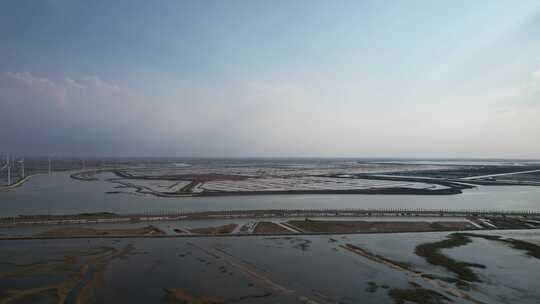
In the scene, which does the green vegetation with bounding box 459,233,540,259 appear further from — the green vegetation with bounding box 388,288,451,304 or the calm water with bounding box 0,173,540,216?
the calm water with bounding box 0,173,540,216

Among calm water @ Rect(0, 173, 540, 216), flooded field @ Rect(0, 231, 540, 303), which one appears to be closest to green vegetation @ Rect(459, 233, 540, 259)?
flooded field @ Rect(0, 231, 540, 303)

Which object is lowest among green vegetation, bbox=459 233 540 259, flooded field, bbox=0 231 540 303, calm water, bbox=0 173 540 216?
flooded field, bbox=0 231 540 303

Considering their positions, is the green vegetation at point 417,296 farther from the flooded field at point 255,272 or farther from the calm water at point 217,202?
the calm water at point 217,202

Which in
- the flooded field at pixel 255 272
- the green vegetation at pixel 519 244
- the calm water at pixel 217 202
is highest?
the calm water at pixel 217 202

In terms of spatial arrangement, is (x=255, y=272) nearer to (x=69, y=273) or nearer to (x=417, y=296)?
(x=417, y=296)

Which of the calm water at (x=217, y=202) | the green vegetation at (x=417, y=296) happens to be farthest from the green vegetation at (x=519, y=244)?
the calm water at (x=217, y=202)
